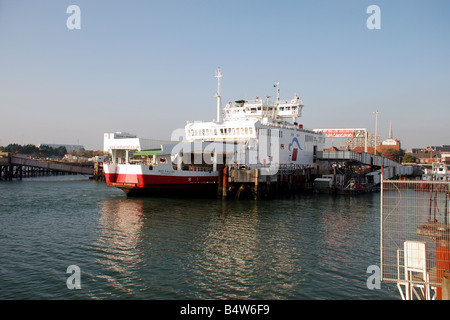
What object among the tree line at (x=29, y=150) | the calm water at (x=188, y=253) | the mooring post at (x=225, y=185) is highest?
the tree line at (x=29, y=150)

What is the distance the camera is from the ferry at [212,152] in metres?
33.9

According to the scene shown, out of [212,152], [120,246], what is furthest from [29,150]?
[120,246]

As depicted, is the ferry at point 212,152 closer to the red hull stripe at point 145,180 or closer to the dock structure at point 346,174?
the red hull stripe at point 145,180

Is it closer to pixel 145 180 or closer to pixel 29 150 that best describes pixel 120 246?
pixel 145 180

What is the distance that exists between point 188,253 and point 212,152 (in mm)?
22752

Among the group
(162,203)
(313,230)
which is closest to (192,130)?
(162,203)

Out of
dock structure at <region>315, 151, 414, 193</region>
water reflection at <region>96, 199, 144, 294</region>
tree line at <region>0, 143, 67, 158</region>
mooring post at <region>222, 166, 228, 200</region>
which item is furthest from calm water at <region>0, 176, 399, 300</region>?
tree line at <region>0, 143, 67, 158</region>

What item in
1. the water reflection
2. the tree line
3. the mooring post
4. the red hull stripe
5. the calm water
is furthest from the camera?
the tree line

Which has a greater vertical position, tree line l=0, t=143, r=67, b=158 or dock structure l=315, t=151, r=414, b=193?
tree line l=0, t=143, r=67, b=158

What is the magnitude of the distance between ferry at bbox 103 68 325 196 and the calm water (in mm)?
5485

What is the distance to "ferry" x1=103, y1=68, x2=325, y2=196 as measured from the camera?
33.9 metres

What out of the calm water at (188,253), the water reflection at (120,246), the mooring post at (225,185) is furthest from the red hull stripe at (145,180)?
the calm water at (188,253)

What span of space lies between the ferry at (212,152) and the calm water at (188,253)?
549 cm

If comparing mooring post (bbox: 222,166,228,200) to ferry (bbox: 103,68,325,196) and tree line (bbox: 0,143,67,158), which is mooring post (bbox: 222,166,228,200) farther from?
tree line (bbox: 0,143,67,158)
